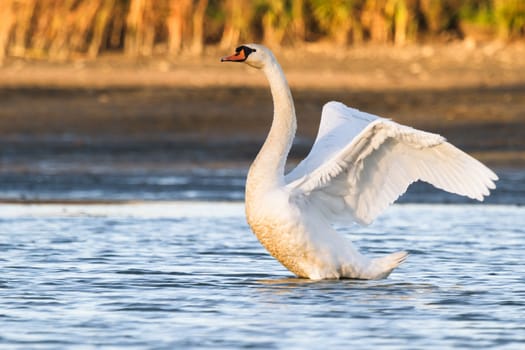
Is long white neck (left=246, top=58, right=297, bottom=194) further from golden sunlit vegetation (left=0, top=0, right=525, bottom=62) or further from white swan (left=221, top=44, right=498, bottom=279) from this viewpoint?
golden sunlit vegetation (left=0, top=0, right=525, bottom=62)

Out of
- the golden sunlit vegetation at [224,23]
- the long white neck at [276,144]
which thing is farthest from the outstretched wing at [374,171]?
the golden sunlit vegetation at [224,23]

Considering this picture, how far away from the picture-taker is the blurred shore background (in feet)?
48.5

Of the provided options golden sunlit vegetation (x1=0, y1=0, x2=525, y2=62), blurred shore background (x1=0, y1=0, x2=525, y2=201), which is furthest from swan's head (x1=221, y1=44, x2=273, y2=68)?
golden sunlit vegetation (x1=0, y1=0, x2=525, y2=62)

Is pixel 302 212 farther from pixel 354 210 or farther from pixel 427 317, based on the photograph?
pixel 427 317

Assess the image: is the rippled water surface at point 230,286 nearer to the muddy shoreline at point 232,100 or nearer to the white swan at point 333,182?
the white swan at point 333,182

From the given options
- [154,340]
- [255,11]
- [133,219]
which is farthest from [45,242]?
[255,11]

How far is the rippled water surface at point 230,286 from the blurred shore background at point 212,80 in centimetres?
206

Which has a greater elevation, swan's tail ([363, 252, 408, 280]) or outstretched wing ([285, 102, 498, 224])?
outstretched wing ([285, 102, 498, 224])

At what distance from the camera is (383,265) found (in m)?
8.62

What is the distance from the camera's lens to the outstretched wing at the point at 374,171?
8.54m

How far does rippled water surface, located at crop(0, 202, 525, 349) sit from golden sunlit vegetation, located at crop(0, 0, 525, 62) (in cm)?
984

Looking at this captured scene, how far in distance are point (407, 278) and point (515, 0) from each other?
14.6 meters

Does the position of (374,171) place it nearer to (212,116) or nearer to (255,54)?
(255,54)

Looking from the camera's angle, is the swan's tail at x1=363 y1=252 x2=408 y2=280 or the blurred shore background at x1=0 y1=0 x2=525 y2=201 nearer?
the swan's tail at x1=363 y1=252 x2=408 y2=280
